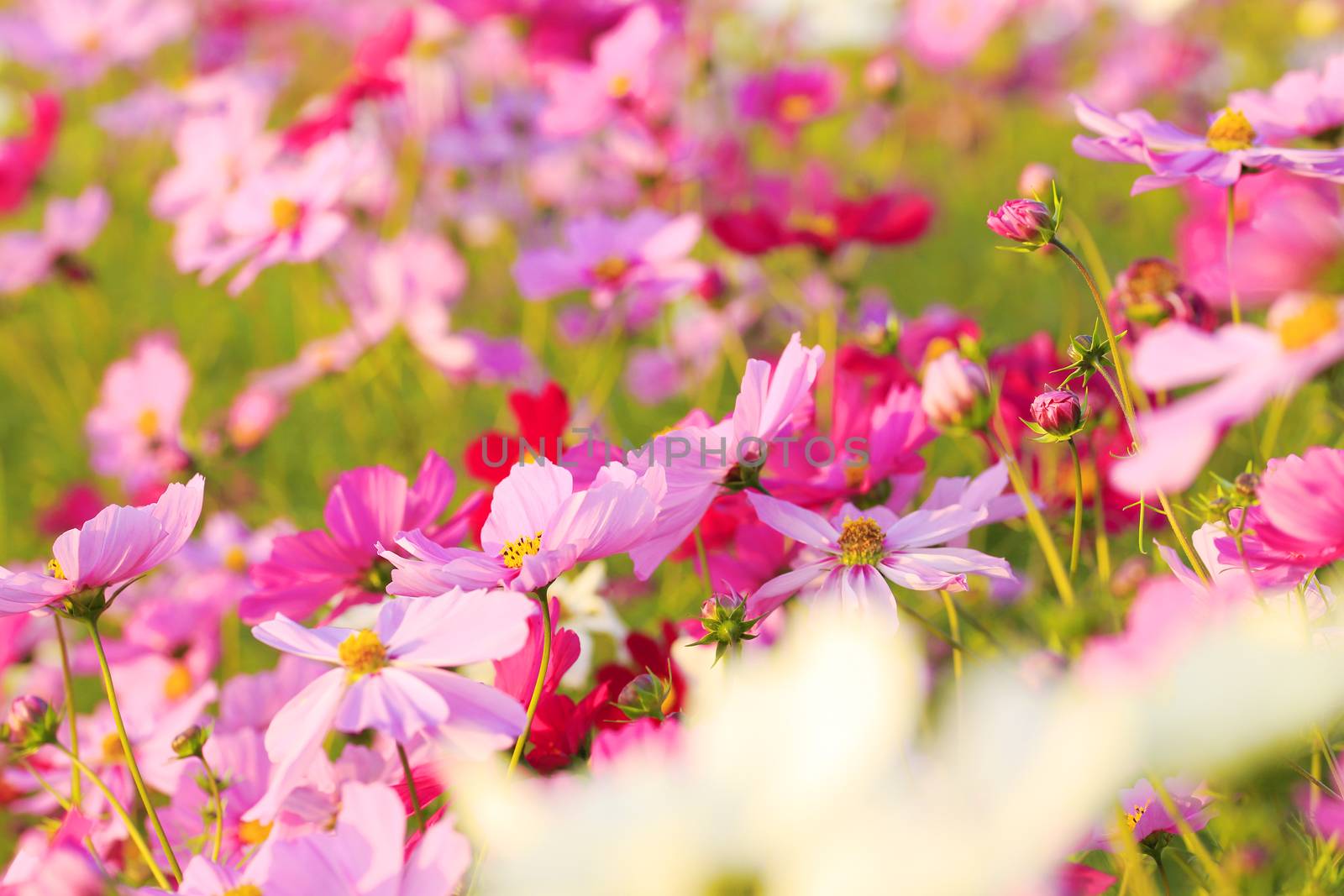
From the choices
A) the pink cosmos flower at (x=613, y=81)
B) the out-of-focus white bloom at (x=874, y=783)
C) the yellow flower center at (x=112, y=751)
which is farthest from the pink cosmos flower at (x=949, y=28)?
the out-of-focus white bloom at (x=874, y=783)

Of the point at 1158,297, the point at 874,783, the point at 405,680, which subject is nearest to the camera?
the point at 874,783

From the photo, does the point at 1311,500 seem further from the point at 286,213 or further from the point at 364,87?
the point at 364,87

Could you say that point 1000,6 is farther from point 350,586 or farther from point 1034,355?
point 350,586

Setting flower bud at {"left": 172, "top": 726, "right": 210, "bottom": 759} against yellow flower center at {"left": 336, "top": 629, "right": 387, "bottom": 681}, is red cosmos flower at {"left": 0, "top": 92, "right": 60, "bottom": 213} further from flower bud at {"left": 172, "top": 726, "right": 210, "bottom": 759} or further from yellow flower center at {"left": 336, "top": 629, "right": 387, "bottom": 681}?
yellow flower center at {"left": 336, "top": 629, "right": 387, "bottom": 681}

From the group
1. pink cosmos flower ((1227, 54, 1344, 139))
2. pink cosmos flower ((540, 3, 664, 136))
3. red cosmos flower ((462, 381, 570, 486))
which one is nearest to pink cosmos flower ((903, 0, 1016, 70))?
pink cosmos flower ((540, 3, 664, 136))

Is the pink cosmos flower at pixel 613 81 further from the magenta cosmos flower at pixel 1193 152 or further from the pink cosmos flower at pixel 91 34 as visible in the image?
the pink cosmos flower at pixel 91 34

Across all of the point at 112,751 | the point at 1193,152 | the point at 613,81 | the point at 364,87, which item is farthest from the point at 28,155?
the point at 1193,152
